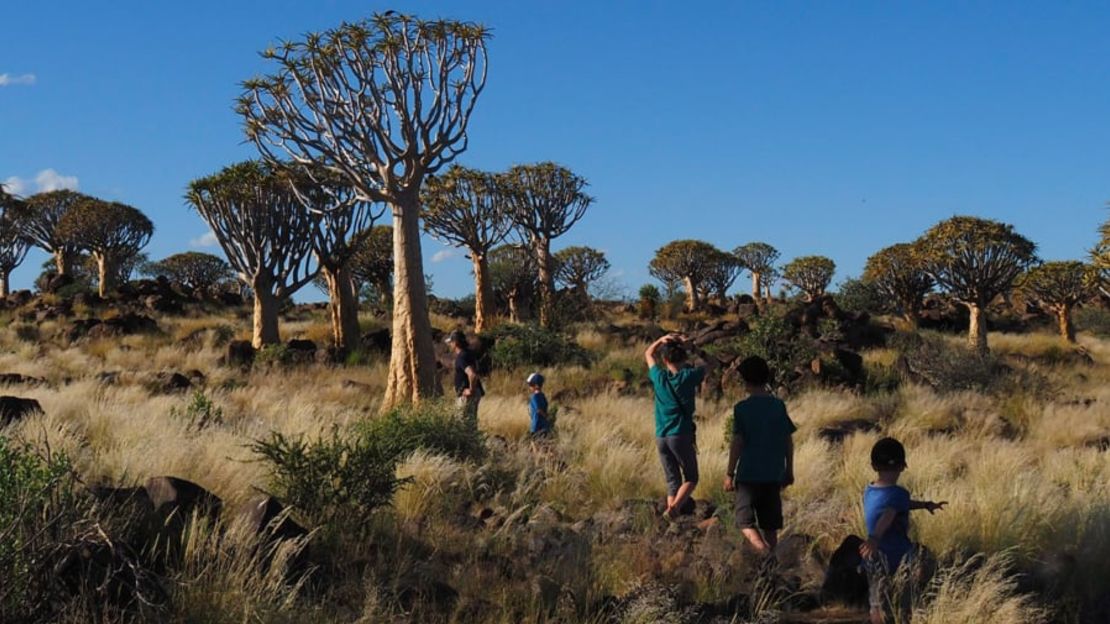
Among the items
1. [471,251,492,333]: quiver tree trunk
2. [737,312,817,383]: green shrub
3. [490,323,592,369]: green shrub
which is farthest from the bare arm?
[471,251,492,333]: quiver tree trunk

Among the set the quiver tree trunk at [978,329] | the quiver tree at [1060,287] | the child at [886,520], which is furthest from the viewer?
the quiver tree at [1060,287]

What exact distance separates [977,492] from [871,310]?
31.9 meters

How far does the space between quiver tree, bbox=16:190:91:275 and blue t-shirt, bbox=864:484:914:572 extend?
4067cm

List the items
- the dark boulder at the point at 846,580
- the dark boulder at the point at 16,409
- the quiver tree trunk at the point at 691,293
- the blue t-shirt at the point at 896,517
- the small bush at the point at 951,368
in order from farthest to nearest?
1. the quiver tree trunk at the point at 691,293
2. the small bush at the point at 951,368
3. the dark boulder at the point at 16,409
4. the dark boulder at the point at 846,580
5. the blue t-shirt at the point at 896,517

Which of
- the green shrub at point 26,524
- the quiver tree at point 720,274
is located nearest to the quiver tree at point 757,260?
→ the quiver tree at point 720,274

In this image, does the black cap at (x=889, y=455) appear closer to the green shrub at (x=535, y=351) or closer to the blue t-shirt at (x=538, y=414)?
the blue t-shirt at (x=538, y=414)

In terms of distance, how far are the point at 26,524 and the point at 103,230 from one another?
126 feet

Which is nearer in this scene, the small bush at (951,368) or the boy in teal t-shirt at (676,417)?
the boy in teal t-shirt at (676,417)

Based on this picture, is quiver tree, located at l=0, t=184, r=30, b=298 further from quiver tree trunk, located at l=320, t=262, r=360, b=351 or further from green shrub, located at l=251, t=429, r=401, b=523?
green shrub, located at l=251, t=429, r=401, b=523

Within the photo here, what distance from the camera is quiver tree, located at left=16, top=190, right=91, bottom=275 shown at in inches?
1580

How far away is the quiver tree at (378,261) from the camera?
3491 centimetres

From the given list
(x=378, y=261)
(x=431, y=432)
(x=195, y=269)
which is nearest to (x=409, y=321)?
(x=431, y=432)

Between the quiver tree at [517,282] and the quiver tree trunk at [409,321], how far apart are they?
721 inches

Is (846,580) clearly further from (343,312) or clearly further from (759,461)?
(343,312)
